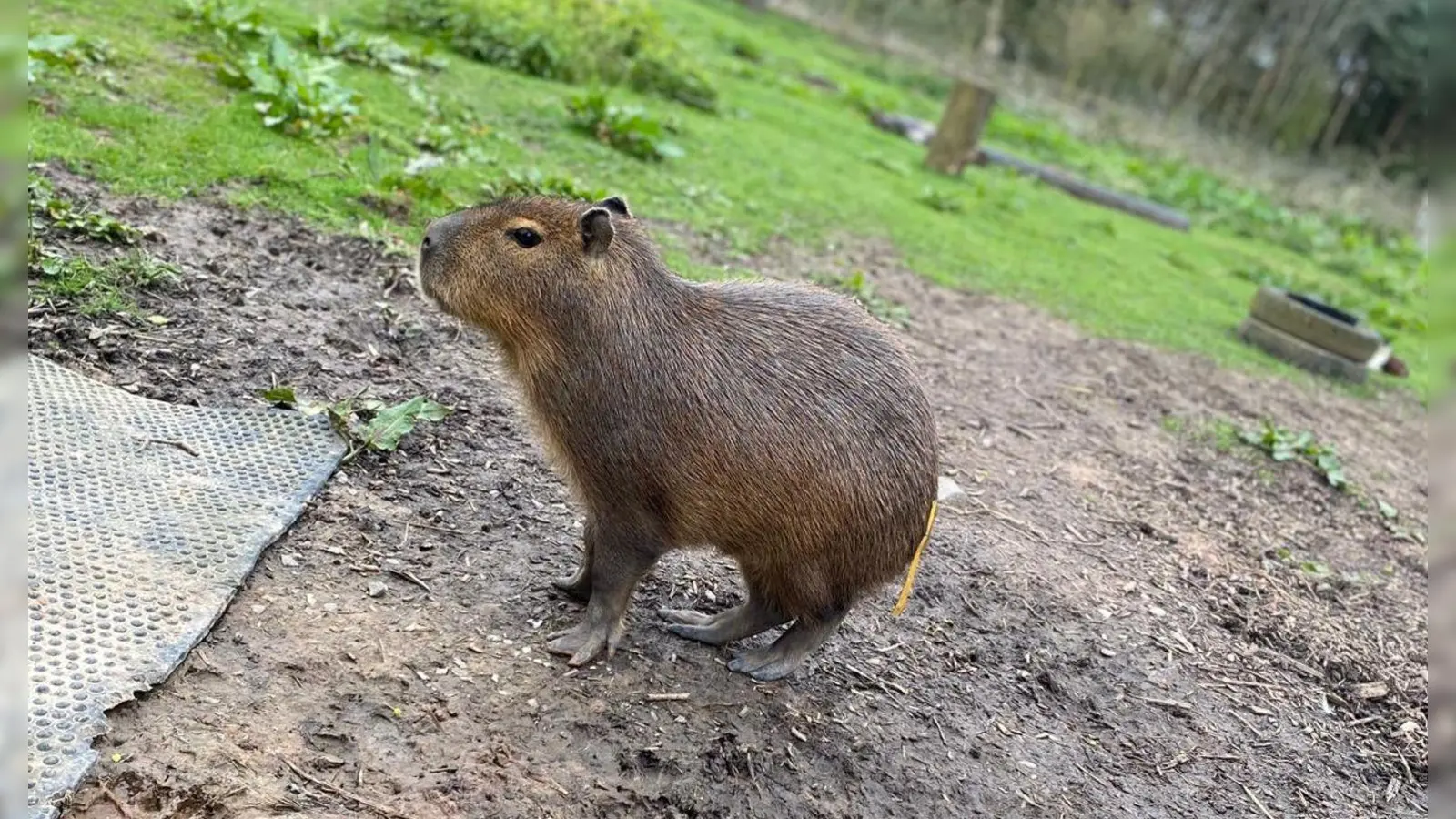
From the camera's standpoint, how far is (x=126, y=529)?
293 cm

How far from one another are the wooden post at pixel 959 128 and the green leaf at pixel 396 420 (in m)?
8.97

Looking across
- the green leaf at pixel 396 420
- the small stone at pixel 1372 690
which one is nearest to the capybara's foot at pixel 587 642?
the green leaf at pixel 396 420

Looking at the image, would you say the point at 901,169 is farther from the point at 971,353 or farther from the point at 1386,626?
the point at 1386,626

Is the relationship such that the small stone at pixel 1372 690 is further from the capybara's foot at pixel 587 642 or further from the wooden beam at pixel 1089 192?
the wooden beam at pixel 1089 192

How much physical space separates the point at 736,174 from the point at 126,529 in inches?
251

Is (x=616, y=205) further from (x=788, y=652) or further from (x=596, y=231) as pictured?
(x=788, y=652)

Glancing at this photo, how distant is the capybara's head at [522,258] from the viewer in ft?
9.80

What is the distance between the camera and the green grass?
17.4 ft

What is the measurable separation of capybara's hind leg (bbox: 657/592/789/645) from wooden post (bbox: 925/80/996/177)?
9304 mm

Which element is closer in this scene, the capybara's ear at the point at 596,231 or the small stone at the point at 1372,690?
the capybara's ear at the point at 596,231

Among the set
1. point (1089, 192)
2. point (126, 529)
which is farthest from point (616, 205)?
point (1089, 192)

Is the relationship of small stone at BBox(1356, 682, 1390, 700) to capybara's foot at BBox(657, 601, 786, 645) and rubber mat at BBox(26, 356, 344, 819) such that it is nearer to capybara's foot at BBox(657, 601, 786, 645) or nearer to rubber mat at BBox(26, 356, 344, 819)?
capybara's foot at BBox(657, 601, 786, 645)

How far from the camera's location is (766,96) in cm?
1281

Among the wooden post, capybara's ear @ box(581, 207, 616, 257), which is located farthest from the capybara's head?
the wooden post
